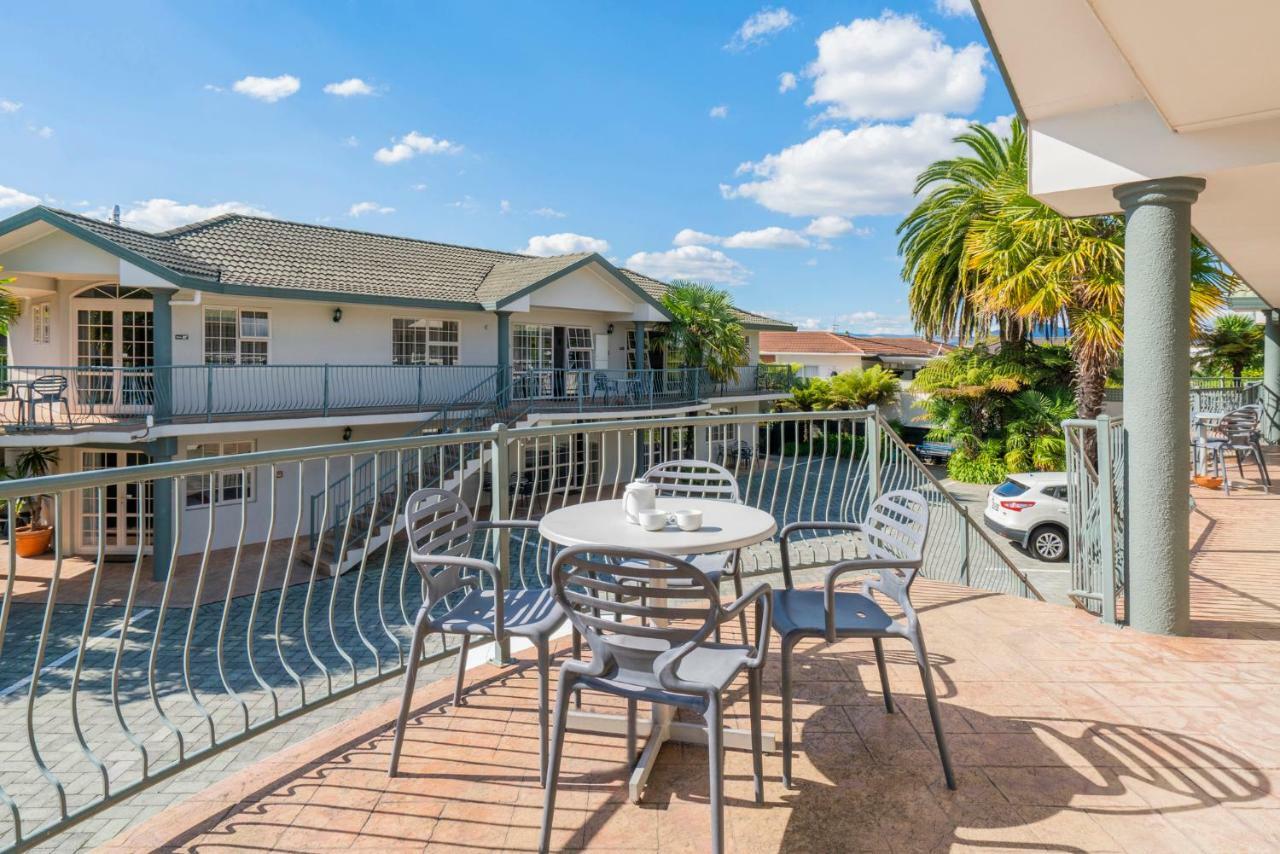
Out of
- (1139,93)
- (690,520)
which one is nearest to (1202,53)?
(1139,93)

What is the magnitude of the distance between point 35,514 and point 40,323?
4.15 metres

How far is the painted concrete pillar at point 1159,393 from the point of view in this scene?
4.12 metres

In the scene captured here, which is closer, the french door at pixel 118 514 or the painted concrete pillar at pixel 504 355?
the french door at pixel 118 514

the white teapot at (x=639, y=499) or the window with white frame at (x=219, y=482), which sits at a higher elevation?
the white teapot at (x=639, y=499)

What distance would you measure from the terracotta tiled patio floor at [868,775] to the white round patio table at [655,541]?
7 centimetres

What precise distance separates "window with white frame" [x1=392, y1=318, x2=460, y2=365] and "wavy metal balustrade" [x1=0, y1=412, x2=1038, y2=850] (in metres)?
3.34

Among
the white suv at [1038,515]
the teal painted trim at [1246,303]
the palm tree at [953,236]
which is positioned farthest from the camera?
the palm tree at [953,236]

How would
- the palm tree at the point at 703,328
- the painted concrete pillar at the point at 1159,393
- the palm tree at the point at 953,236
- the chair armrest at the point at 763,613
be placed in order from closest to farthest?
the chair armrest at the point at 763,613 → the painted concrete pillar at the point at 1159,393 → the palm tree at the point at 953,236 → the palm tree at the point at 703,328

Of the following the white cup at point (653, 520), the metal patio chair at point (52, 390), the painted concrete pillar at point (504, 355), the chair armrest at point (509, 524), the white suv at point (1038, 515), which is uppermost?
the painted concrete pillar at point (504, 355)

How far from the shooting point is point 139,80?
73.2 feet

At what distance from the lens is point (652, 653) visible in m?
2.21

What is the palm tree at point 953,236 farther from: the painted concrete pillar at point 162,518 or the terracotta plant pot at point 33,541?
the terracotta plant pot at point 33,541

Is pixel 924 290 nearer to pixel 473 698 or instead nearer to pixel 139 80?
pixel 473 698

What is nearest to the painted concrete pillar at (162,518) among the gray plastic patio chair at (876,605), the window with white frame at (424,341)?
the window with white frame at (424,341)
